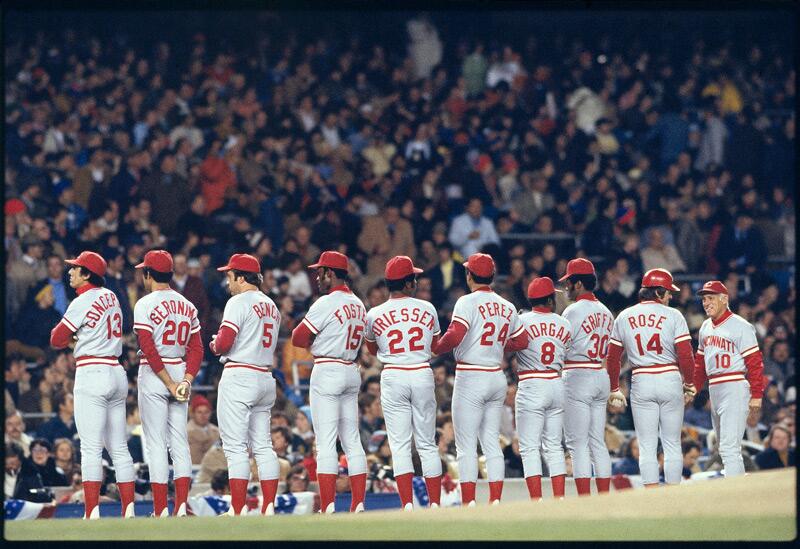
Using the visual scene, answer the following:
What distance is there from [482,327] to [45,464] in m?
4.34

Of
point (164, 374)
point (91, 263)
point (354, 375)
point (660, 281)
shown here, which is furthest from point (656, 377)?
point (91, 263)

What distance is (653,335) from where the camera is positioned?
42.1ft

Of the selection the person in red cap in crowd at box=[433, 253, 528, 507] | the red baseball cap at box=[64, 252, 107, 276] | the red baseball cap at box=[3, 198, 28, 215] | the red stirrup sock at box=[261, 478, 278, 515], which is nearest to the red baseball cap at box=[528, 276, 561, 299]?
the person in red cap in crowd at box=[433, 253, 528, 507]

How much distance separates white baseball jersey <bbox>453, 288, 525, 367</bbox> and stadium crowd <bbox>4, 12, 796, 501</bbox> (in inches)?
106

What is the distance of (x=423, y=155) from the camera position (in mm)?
21922

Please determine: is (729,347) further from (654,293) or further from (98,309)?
(98,309)

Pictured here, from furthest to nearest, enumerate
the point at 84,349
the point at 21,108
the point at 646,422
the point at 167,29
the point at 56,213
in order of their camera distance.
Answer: the point at 167,29
the point at 21,108
the point at 56,213
the point at 646,422
the point at 84,349

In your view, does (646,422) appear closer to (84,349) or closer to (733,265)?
(84,349)

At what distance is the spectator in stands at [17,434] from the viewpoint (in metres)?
14.4

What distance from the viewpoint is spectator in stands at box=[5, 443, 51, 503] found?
1387 cm

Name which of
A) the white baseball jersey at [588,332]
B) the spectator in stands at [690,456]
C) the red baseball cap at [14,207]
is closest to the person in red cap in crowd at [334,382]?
the white baseball jersey at [588,332]

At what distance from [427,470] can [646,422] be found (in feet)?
6.31

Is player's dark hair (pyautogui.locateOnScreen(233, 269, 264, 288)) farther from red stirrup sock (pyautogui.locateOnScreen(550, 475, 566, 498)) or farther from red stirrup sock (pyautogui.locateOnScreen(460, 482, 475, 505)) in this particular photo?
red stirrup sock (pyautogui.locateOnScreen(550, 475, 566, 498))

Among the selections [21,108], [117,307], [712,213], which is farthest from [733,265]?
[117,307]
